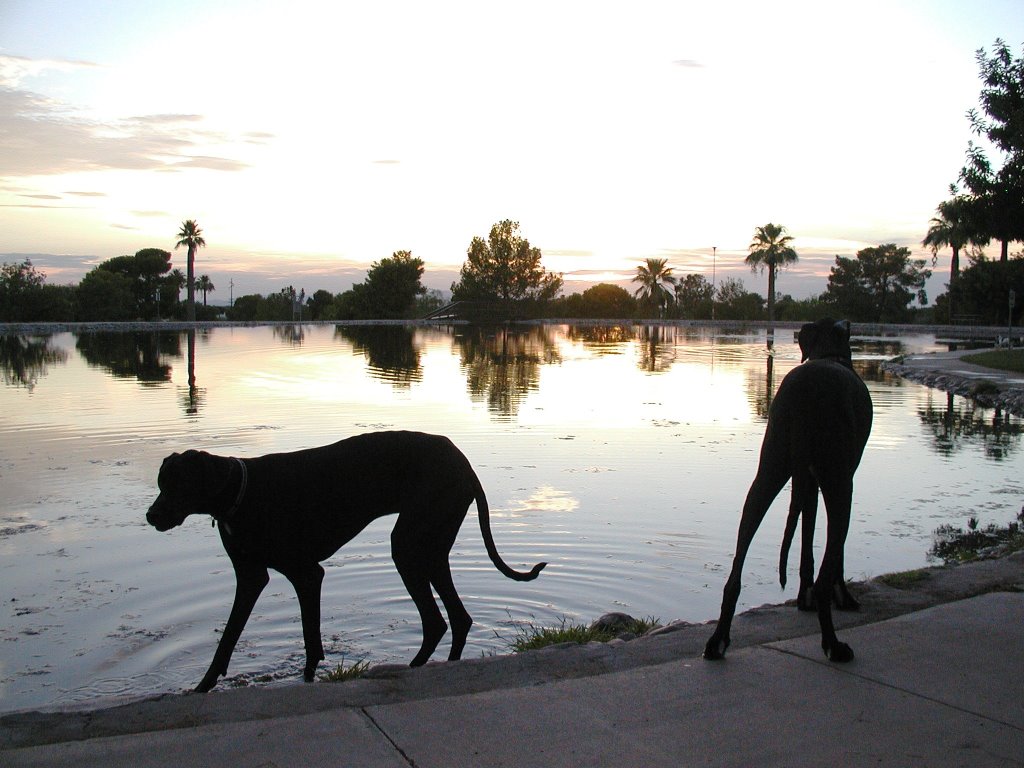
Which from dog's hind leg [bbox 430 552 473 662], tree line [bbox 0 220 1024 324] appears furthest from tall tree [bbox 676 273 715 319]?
dog's hind leg [bbox 430 552 473 662]

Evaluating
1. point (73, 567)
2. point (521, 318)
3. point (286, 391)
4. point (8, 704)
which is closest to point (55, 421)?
point (286, 391)

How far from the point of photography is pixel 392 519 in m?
9.28

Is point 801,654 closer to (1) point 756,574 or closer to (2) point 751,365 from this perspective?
(1) point 756,574

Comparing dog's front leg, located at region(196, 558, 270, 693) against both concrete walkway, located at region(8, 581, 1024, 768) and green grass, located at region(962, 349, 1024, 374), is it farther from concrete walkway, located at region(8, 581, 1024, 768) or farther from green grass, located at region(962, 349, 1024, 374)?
green grass, located at region(962, 349, 1024, 374)

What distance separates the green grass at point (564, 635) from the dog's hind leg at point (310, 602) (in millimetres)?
1152

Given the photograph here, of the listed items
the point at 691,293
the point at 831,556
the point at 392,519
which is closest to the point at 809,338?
the point at 831,556

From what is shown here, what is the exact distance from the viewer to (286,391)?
2078cm

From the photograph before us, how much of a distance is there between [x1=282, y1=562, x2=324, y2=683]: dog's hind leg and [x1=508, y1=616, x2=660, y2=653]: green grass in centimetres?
115

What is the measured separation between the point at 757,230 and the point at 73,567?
311 ft

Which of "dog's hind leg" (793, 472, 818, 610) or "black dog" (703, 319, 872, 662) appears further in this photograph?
"dog's hind leg" (793, 472, 818, 610)

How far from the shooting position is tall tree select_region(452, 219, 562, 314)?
374 ft

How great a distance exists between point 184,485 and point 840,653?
317 centimetres

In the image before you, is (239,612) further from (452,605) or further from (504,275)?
(504,275)

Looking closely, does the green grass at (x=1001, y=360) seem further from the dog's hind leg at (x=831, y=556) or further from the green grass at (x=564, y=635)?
the dog's hind leg at (x=831, y=556)
